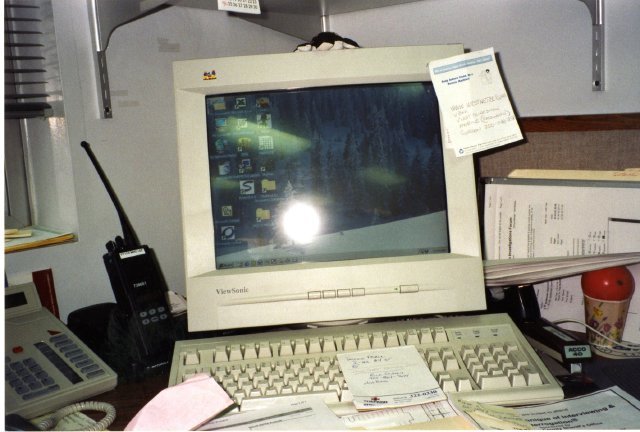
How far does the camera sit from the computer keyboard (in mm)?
695

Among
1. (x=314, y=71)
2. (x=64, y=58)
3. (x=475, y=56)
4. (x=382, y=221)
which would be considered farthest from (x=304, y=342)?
(x=64, y=58)

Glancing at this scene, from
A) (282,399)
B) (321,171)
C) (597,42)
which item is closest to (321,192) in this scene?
(321,171)

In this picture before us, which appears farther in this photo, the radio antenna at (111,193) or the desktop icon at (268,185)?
the radio antenna at (111,193)

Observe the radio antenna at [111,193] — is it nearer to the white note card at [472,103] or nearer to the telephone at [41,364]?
the telephone at [41,364]

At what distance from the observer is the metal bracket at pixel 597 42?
97cm

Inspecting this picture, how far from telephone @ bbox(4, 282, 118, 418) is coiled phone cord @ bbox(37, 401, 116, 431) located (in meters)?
0.01

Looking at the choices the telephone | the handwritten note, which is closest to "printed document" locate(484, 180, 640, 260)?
the handwritten note

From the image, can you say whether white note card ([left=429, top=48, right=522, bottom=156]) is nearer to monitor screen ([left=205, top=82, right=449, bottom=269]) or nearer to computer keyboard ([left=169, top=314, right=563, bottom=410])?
monitor screen ([left=205, top=82, right=449, bottom=269])

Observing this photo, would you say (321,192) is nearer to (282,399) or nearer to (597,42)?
(282,399)

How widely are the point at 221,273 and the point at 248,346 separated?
0.11 metres

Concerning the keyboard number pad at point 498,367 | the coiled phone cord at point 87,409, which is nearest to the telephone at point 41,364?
the coiled phone cord at point 87,409

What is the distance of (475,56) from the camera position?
33.5 inches

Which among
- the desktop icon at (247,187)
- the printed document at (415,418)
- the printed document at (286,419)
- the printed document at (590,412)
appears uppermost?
the desktop icon at (247,187)

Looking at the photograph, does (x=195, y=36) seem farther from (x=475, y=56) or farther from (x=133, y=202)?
(x=475, y=56)
